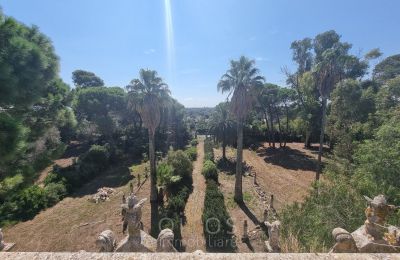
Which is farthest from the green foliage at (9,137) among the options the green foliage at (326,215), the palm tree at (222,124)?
the palm tree at (222,124)

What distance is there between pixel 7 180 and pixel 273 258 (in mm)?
8022

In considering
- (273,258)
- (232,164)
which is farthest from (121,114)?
Answer: (273,258)

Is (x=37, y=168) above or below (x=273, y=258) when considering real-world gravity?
below

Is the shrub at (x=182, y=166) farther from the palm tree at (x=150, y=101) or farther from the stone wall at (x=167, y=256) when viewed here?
the stone wall at (x=167, y=256)

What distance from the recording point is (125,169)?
86.4 feet

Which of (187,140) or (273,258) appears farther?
(187,140)

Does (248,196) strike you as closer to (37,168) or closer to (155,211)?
(155,211)

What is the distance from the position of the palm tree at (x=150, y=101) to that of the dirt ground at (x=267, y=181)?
581 cm

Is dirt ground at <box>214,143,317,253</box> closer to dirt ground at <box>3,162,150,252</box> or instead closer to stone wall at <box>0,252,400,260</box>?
dirt ground at <box>3,162,150,252</box>

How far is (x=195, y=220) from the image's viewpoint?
14.2 meters

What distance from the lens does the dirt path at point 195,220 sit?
465 inches

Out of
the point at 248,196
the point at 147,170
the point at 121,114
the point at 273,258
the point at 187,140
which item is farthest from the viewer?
the point at 187,140

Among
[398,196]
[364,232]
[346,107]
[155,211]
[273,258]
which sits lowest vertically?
[155,211]

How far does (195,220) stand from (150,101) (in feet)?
28.4
